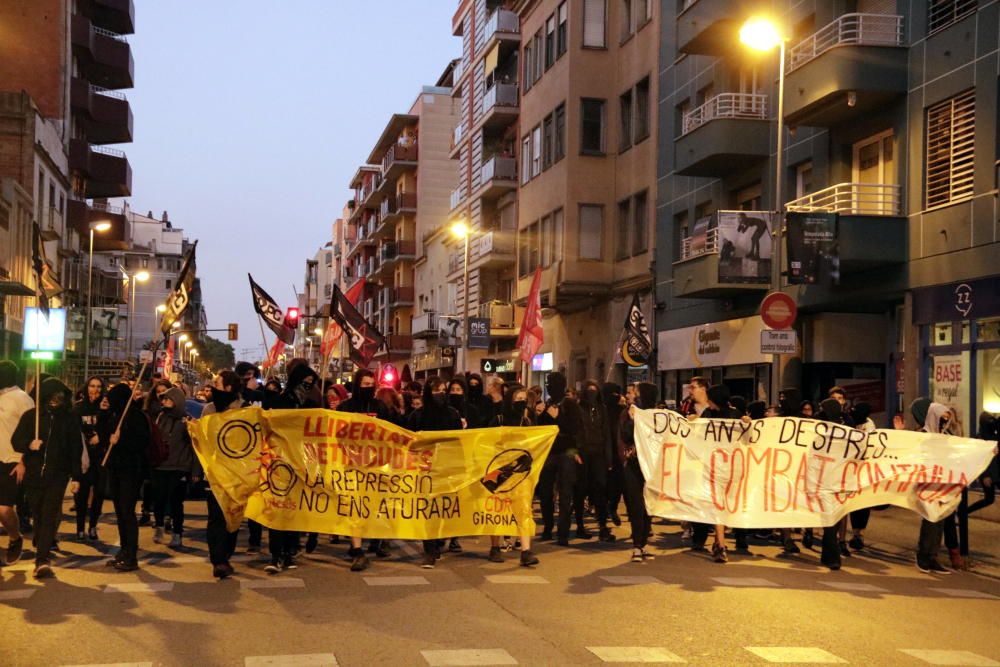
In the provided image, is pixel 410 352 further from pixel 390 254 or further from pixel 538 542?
pixel 538 542

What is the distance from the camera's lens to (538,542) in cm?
1509

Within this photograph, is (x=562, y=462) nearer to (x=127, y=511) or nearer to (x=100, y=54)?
(x=127, y=511)

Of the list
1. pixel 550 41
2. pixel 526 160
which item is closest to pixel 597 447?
pixel 550 41

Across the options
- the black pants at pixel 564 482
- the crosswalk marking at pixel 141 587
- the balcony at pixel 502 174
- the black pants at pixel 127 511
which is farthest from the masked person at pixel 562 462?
the balcony at pixel 502 174

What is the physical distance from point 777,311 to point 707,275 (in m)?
7.37

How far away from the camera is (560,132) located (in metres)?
39.3

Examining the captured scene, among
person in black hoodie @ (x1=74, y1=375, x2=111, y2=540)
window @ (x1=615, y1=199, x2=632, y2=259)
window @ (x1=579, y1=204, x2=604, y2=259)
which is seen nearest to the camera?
Answer: person in black hoodie @ (x1=74, y1=375, x2=111, y2=540)

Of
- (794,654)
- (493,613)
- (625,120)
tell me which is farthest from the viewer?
(625,120)

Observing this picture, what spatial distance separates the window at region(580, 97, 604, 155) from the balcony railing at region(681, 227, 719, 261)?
7.93 meters

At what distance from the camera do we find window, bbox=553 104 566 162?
3875cm

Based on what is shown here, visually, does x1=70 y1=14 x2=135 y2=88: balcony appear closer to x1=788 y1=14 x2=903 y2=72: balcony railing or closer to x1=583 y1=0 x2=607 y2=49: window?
x1=583 y1=0 x2=607 y2=49: window

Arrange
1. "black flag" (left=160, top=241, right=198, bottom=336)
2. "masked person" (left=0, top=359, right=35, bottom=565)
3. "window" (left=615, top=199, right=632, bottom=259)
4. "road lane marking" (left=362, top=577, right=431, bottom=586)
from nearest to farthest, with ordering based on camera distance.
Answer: "road lane marking" (left=362, top=577, right=431, bottom=586) → "masked person" (left=0, top=359, right=35, bottom=565) → "black flag" (left=160, top=241, right=198, bottom=336) → "window" (left=615, top=199, right=632, bottom=259)

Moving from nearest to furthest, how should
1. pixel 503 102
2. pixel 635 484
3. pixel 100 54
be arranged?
pixel 635 484 → pixel 503 102 → pixel 100 54

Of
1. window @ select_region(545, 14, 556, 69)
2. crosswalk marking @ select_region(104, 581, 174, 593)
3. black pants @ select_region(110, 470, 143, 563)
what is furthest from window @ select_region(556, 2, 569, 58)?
crosswalk marking @ select_region(104, 581, 174, 593)
